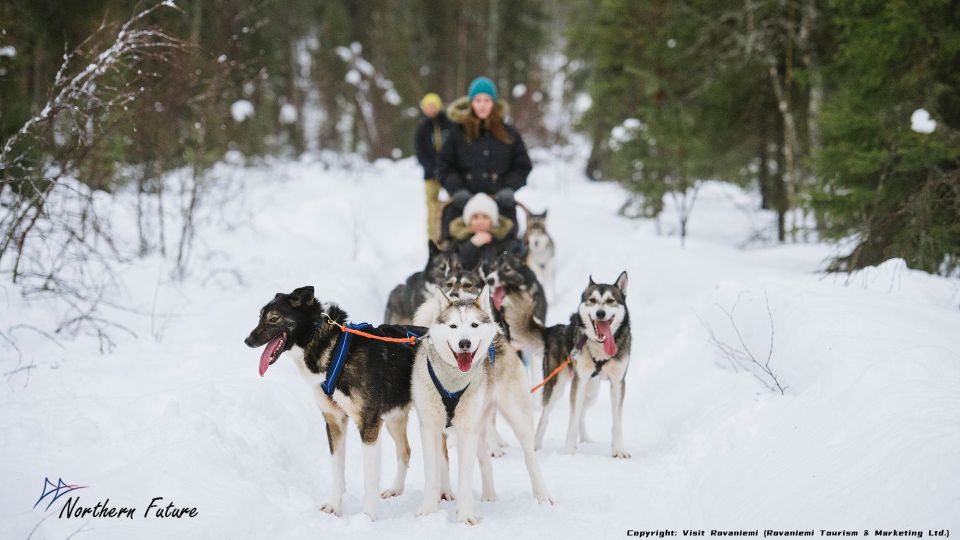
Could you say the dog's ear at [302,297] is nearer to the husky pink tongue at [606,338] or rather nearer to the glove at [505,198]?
the husky pink tongue at [606,338]

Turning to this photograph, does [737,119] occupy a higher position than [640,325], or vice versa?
[737,119]

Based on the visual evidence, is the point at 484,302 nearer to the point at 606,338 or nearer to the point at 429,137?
the point at 606,338

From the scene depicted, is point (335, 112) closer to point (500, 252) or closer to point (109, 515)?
point (500, 252)

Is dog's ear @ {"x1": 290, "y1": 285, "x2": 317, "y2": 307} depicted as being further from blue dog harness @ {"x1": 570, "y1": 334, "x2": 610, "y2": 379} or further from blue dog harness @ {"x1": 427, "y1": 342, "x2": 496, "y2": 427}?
blue dog harness @ {"x1": 570, "y1": 334, "x2": 610, "y2": 379}

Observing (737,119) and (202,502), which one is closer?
(202,502)

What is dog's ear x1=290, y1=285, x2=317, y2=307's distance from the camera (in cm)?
335

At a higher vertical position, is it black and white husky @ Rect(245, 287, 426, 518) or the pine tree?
the pine tree

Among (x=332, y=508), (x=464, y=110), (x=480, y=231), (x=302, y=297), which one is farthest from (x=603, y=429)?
(x=464, y=110)

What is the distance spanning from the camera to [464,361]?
3.21 meters

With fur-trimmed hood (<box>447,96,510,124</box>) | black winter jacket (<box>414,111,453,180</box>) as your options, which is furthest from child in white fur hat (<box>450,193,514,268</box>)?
black winter jacket (<box>414,111,453,180</box>)

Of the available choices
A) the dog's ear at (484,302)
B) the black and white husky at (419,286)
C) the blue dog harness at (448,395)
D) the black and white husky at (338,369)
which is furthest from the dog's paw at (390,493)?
the black and white husky at (419,286)

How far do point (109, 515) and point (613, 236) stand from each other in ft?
30.0

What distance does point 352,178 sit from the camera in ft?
61.6

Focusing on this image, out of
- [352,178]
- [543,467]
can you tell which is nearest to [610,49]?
[352,178]
